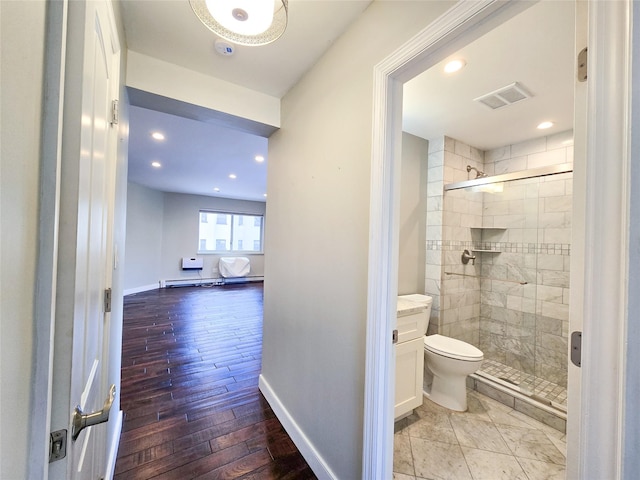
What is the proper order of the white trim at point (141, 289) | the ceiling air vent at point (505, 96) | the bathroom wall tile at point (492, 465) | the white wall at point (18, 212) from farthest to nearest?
the white trim at point (141, 289), the ceiling air vent at point (505, 96), the bathroom wall tile at point (492, 465), the white wall at point (18, 212)

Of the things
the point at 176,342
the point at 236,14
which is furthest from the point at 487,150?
the point at 176,342

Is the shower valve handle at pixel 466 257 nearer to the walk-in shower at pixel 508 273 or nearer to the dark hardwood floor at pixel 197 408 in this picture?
the walk-in shower at pixel 508 273

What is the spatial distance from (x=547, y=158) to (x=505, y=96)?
111 cm

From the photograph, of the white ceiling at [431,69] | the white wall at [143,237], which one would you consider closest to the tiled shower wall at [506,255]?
the white ceiling at [431,69]

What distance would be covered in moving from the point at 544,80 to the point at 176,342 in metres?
4.32

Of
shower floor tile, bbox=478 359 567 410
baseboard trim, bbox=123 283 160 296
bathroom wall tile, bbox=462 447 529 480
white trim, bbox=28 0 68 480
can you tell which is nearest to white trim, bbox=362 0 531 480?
bathroom wall tile, bbox=462 447 529 480

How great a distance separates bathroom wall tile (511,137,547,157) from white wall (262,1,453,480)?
238 cm

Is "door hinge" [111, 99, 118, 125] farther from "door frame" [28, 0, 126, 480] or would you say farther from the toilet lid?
the toilet lid

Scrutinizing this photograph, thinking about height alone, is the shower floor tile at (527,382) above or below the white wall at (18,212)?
below

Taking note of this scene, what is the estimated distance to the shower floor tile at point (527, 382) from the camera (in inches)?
82.6

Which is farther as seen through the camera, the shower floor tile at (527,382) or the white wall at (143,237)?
the white wall at (143,237)

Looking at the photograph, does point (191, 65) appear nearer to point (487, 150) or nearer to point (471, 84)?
point (471, 84)

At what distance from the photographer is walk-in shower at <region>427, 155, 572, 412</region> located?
239cm

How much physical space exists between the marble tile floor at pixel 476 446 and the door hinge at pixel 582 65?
1.97 meters
